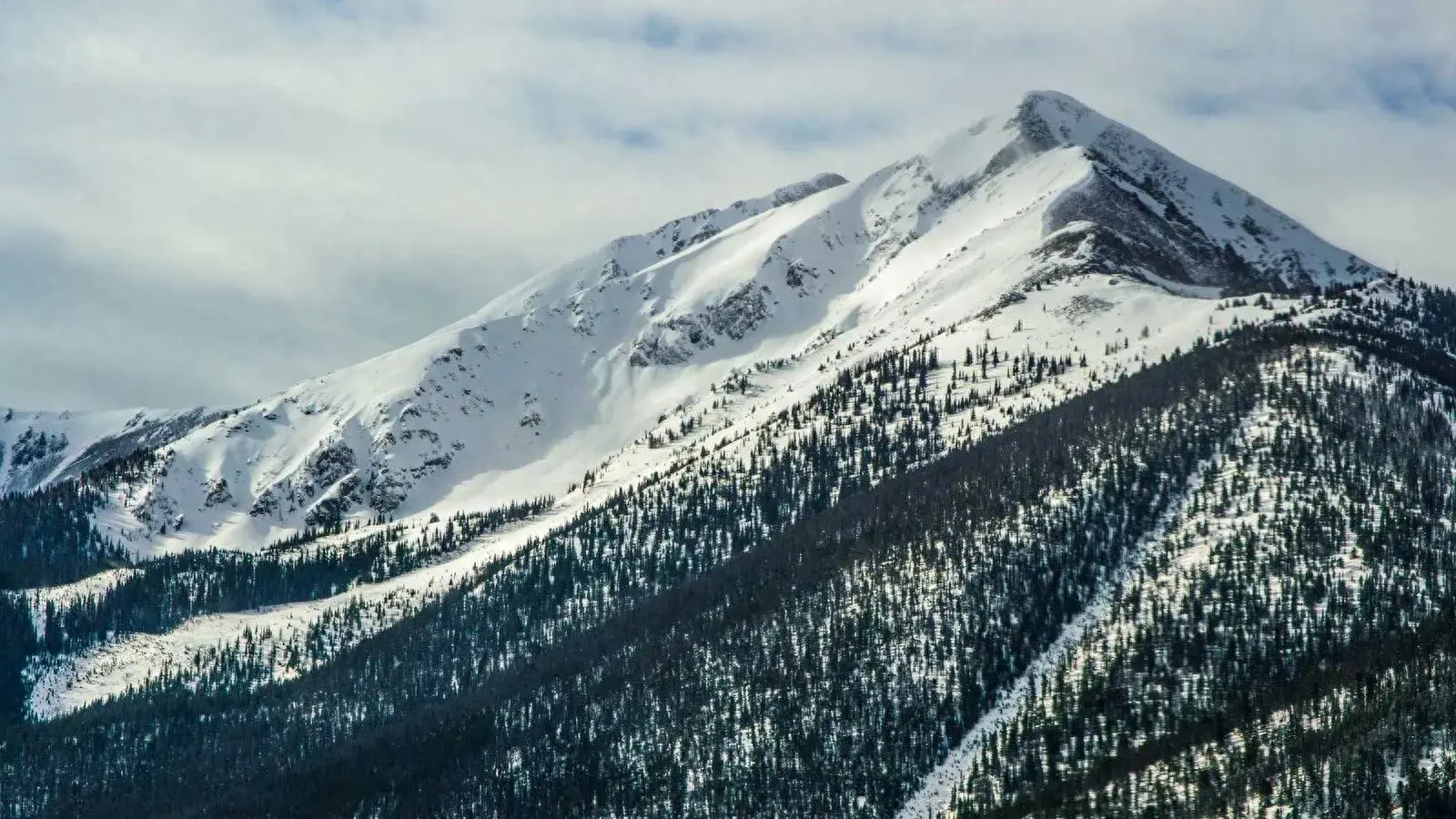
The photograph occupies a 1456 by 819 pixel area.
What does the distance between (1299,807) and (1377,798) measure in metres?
8.08

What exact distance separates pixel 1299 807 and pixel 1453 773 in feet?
53.1

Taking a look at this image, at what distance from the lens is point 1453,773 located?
194m

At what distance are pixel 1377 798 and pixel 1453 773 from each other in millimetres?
8258

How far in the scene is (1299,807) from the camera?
648 ft

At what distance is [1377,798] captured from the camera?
195 metres
